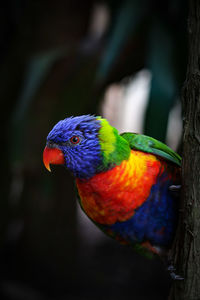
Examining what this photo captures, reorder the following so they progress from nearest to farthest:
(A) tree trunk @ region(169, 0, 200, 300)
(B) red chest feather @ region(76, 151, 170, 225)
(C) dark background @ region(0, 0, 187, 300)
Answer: (A) tree trunk @ region(169, 0, 200, 300) < (B) red chest feather @ region(76, 151, 170, 225) < (C) dark background @ region(0, 0, 187, 300)

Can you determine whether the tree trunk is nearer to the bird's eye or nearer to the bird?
the bird

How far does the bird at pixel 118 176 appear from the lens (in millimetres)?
1455

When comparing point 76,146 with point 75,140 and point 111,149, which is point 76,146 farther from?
point 111,149

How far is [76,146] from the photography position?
4.83ft

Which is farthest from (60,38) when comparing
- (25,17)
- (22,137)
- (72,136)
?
(72,136)

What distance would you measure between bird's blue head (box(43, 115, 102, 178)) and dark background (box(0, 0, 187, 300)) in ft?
3.59

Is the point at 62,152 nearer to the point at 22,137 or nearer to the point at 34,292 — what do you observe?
the point at 22,137

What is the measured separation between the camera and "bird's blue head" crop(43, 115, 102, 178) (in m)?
1.46

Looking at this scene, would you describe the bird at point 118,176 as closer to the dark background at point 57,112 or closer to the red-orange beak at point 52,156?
the red-orange beak at point 52,156

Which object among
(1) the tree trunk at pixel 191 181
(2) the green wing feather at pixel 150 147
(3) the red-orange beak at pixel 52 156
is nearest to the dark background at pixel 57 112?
(2) the green wing feather at pixel 150 147

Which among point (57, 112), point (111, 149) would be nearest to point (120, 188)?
point (111, 149)

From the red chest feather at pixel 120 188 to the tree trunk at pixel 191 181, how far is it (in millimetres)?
239

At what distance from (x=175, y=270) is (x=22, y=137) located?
1.73 metres

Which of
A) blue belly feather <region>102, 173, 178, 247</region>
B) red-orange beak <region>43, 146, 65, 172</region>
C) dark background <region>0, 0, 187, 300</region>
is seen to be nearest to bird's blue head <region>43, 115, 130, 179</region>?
red-orange beak <region>43, 146, 65, 172</region>
